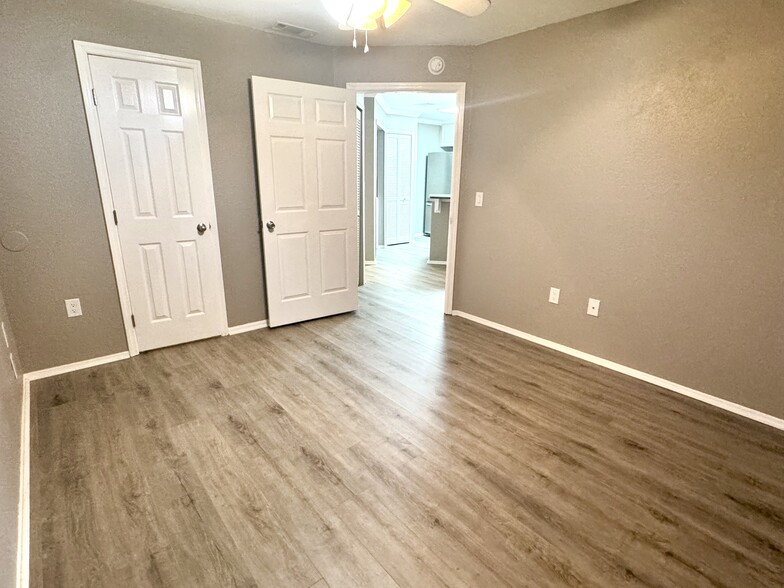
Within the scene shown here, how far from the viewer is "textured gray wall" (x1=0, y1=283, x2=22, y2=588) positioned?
3.84 feet

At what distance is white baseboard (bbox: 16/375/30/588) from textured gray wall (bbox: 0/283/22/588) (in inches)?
1.4

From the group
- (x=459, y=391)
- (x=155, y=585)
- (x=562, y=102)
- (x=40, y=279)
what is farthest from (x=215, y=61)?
(x=155, y=585)

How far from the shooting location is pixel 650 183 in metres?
2.45

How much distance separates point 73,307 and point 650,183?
3819 mm

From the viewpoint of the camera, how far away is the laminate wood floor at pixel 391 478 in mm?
1354

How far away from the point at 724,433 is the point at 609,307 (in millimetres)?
973

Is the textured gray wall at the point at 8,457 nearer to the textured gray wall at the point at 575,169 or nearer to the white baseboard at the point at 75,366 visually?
the white baseboard at the point at 75,366

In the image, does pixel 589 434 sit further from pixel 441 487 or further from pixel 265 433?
pixel 265 433

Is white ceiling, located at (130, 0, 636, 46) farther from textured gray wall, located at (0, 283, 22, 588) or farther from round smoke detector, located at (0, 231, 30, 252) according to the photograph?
textured gray wall, located at (0, 283, 22, 588)

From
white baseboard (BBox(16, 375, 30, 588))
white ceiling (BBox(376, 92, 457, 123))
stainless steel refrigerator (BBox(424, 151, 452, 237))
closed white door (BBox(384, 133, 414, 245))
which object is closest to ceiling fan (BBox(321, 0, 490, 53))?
white baseboard (BBox(16, 375, 30, 588))

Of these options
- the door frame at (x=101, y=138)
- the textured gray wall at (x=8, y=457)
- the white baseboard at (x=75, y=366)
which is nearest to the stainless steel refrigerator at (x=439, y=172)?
the door frame at (x=101, y=138)

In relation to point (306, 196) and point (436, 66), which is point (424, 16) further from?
point (306, 196)

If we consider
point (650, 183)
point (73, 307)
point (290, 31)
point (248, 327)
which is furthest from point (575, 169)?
point (73, 307)

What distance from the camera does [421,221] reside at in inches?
344
